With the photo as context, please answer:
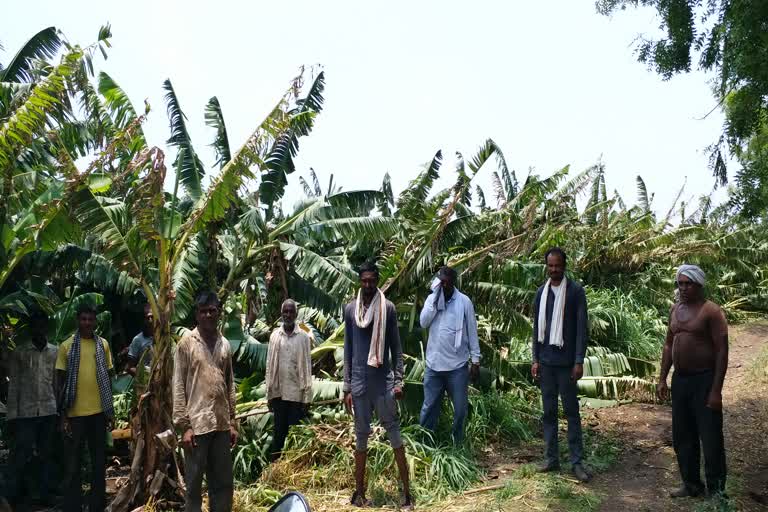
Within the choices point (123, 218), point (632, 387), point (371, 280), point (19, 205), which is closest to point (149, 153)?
point (123, 218)

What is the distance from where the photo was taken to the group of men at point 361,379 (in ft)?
17.5

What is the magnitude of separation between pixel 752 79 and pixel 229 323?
6.63 m

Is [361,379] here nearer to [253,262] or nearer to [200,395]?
[200,395]

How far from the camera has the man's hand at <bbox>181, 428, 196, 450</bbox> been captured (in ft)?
17.0

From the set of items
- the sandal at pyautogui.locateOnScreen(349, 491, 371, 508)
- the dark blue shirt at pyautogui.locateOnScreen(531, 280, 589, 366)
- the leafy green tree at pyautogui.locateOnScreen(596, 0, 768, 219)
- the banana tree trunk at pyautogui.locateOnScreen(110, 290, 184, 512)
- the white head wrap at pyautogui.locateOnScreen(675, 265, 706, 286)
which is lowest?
the sandal at pyautogui.locateOnScreen(349, 491, 371, 508)

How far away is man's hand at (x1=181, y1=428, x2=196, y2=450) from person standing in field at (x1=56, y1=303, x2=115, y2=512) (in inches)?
64.5

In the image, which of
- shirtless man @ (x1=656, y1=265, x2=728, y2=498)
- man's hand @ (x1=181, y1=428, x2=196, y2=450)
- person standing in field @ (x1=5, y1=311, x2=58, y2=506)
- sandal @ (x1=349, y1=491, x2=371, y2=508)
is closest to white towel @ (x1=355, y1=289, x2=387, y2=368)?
sandal @ (x1=349, y1=491, x2=371, y2=508)

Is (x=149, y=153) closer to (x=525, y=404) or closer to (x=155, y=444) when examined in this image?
(x=155, y=444)

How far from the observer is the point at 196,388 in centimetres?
526

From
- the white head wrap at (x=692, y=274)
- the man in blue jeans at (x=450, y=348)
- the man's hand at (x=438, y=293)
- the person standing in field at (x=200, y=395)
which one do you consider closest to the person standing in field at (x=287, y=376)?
the man in blue jeans at (x=450, y=348)

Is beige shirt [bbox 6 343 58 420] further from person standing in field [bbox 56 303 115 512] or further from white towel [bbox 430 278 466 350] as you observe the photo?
white towel [bbox 430 278 466 350]

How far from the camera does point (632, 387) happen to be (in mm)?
10008

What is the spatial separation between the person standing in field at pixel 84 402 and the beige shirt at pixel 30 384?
756 millimetres

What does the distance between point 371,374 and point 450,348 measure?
1.28 m
